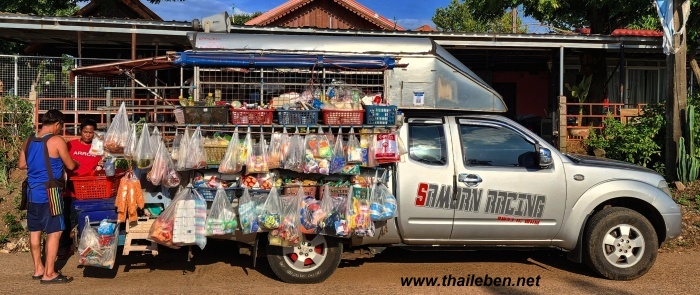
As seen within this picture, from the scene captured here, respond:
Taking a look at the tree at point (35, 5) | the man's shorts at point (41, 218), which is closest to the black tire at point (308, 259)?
the man's shorts at point (41, 218)

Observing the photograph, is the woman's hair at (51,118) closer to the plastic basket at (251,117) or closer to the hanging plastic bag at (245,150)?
the plastic basket at (251,117)

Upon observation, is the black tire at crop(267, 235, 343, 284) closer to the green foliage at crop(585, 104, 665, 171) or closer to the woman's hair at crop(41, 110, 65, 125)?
the woman's hair at crop(41, 110, 65, 125)

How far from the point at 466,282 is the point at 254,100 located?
10.5 ft

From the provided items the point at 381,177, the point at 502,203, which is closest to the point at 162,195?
→ the point at 381,177

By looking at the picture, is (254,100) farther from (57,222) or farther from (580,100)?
(580,100)

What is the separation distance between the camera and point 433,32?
38.1 ft

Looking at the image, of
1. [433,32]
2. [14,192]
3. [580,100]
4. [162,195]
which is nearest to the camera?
[162,195]

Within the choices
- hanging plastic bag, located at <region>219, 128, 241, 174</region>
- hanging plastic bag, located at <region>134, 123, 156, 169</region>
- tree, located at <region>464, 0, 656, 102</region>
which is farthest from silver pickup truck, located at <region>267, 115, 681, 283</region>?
tree, located at <region>464, 0, 656, 102</region>

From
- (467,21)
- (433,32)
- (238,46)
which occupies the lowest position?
(238,46)

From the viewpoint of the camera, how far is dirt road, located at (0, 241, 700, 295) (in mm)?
5645

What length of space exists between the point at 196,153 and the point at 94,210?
127 cm

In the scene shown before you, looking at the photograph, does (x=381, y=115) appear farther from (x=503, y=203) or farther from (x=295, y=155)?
(x=503, y=203)

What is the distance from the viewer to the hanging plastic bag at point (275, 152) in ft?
18.2

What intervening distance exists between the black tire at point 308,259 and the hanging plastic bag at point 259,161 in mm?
786
